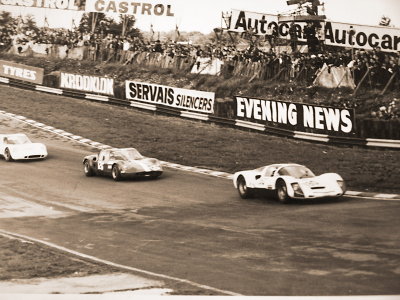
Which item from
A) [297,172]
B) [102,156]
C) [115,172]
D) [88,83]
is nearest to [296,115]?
[297,172]

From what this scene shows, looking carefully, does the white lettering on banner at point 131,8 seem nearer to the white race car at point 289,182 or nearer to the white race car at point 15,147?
the white race car at point 15,147

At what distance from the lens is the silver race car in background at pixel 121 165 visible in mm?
8445

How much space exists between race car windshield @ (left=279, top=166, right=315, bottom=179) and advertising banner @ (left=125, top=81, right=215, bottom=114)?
58.0 inches

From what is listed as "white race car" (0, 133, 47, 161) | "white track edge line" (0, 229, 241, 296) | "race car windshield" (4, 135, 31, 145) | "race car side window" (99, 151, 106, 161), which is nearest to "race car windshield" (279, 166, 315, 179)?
"white track edge line" (0, 229, 241, 296)

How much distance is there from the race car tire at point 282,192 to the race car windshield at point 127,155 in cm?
205

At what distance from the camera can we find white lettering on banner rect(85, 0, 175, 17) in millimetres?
8680

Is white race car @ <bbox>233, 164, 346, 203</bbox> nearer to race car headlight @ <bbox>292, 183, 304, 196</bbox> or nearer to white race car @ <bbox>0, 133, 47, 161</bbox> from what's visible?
race car headlight @ <bbox>292, 183, 304, 196</bbox>

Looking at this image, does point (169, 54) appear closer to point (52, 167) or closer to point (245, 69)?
point (245, 69)

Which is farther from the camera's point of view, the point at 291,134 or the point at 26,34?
the point at 26,34

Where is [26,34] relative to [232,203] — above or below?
above

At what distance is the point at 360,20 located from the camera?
8.26 meters

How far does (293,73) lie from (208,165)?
182 centimetres

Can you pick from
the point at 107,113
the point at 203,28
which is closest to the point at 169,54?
the point at 203,28

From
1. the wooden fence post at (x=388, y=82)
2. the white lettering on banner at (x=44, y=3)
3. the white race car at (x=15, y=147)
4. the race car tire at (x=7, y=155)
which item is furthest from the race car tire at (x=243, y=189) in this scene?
the white lettering on banner at (x=44, y=3)
